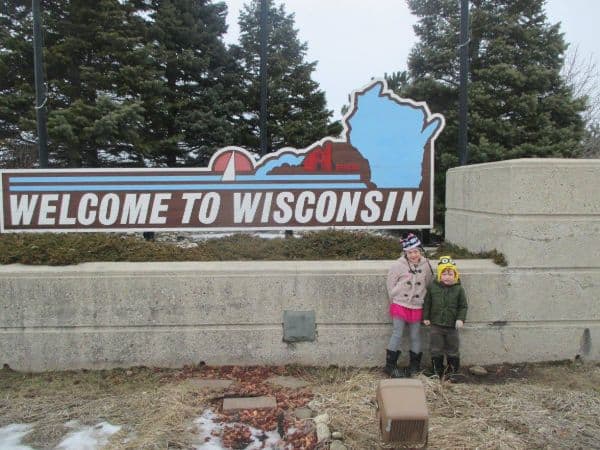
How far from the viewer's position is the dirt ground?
3.47 m

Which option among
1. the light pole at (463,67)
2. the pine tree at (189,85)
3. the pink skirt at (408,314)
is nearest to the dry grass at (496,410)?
the pink skirt at (408,314)

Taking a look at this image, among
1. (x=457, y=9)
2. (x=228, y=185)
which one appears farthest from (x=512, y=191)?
(x=457, y=9)

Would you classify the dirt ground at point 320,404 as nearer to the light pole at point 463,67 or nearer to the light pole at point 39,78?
the light pole at point 463,67

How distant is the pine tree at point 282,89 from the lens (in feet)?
50.6

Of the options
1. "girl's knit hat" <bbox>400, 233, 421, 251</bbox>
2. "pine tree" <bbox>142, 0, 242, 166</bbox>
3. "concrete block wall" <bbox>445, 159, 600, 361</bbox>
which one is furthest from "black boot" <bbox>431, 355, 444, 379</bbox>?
"pine tree" <bbox>142, 0, 242, 166</bbox>

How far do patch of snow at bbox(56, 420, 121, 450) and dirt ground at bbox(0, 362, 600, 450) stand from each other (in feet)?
0.21

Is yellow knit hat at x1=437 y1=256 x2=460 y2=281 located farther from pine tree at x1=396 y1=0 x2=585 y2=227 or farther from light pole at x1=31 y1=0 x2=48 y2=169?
pine tree at x1=396 y1=0 x2=585 y2=227

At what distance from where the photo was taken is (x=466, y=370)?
492cm

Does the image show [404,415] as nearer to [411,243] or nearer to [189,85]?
[411,243]

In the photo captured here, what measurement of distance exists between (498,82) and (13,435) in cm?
1225

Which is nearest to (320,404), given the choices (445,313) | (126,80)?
(445,313)

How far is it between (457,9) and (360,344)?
1108 cm

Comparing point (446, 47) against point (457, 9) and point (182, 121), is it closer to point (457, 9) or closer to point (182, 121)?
point (457, 9)

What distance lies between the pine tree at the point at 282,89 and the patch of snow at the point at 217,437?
39.8 ft
